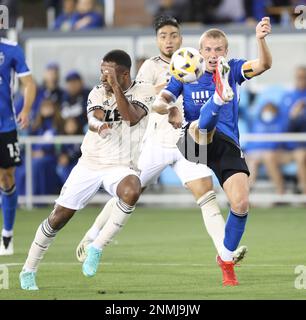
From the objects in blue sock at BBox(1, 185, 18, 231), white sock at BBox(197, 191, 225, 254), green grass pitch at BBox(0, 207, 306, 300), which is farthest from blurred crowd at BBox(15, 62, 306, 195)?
white sock at BBox(197, 191, 225, 254)

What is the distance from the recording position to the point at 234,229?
10.5 m

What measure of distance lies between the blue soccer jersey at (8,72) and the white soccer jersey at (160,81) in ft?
6.15

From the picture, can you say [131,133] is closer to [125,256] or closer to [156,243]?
[125,256]

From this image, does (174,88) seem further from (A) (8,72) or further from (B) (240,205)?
(A) (8,72)

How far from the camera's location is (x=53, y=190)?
20203 mm

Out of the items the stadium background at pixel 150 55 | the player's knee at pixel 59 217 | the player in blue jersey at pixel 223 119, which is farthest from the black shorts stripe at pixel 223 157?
the stadium background at pixel 150 55

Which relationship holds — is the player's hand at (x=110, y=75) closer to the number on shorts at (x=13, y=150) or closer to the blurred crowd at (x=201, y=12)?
the number on shorts at (x=13, y=150)

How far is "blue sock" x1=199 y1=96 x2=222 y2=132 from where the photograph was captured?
33.0 feet

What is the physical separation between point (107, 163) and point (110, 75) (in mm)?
869

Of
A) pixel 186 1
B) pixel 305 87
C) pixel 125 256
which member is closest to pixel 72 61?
pixel 186 1

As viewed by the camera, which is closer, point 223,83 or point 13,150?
point 223,83

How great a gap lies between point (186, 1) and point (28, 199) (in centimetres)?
533

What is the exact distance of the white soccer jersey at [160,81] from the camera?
496 inches

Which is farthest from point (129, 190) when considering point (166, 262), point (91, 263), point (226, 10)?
point (226, 10)
